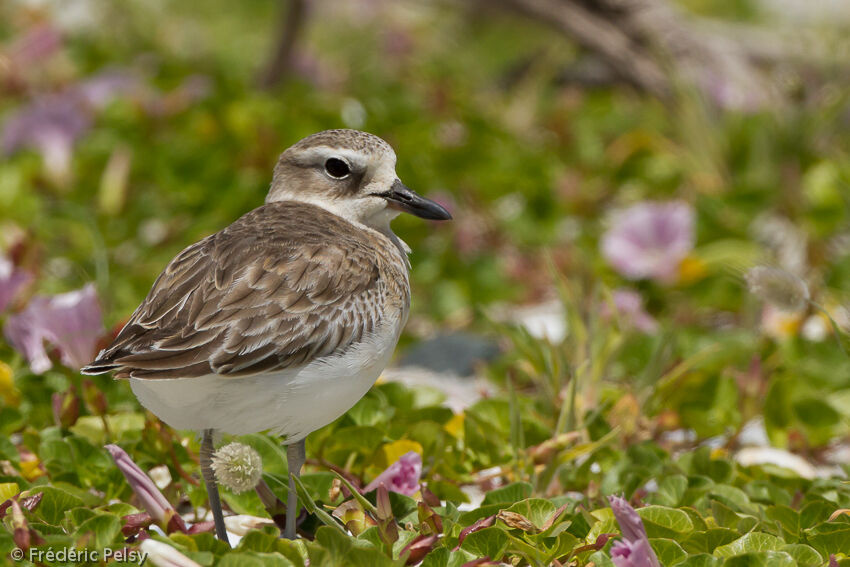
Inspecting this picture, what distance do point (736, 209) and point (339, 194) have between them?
313cm

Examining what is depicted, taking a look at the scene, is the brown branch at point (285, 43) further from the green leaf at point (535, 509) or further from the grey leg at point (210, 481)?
the green leaf at point (535, 509)

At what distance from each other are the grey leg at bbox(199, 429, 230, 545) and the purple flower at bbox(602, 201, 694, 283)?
276 cm

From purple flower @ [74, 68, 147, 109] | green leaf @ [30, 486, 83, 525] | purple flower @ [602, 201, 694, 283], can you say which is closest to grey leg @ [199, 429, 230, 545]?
green leaf @ [30, 486, 83, 525]

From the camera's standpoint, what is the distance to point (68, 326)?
380 centimetres

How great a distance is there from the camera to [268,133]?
20.7 ft

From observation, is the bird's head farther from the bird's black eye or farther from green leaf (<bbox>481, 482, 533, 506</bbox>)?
green leaf (<bbox>481, 482, 533, 506</bbox>)

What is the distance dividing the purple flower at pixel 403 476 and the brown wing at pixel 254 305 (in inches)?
18.0

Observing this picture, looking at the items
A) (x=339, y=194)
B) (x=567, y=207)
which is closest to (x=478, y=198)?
(x=567, y=207)

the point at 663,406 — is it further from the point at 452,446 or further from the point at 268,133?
the point at 268,133

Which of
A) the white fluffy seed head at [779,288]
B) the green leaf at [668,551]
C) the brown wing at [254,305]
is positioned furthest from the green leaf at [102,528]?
the white fluffy seed head at [779,288]

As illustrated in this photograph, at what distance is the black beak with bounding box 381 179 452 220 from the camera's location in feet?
11.3

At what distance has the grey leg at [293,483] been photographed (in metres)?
2.90

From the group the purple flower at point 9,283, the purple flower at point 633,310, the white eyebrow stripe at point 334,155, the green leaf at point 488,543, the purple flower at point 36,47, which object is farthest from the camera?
the purple flower at point 36,47

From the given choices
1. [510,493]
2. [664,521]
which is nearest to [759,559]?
[664,521]
